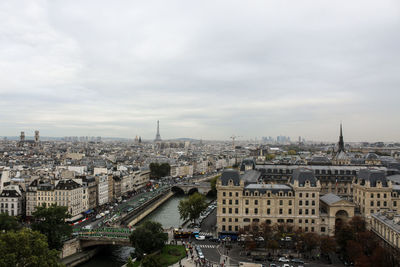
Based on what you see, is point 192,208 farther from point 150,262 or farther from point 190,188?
point 190,188

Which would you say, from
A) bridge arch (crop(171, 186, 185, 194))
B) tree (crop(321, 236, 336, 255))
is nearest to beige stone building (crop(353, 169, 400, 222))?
tree (crop(321, 236, 336, 255))

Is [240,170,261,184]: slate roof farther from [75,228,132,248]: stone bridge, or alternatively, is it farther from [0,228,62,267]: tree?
[0,228,62,267]: tree

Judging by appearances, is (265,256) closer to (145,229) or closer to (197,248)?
(197,248)

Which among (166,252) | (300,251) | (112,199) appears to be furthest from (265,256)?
(112,199)

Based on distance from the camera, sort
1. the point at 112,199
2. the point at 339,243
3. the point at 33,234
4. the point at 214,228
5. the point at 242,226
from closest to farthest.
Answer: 1. the point at 33,234
2. the point at 339,243
3. the point at 242,226
4. the point at 214,228
5. the point at 112,199

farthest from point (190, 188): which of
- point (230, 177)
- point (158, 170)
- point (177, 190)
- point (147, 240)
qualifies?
point (147, 240)

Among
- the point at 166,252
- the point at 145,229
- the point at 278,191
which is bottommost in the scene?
the point at 166,252
